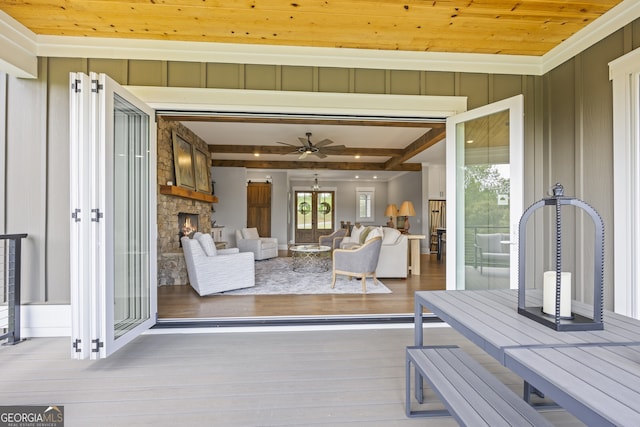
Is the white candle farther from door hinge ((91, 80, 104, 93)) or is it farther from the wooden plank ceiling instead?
door hinge ((91, 80, 104, 93))

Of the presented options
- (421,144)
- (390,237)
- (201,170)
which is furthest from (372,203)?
(201,170)

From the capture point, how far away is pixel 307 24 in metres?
2.55

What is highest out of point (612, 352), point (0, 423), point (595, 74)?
point (595, 74)

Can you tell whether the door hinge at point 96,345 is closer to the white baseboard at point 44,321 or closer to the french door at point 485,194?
the white baseboard at point 44,321

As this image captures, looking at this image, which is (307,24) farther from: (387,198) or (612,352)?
(387,198)

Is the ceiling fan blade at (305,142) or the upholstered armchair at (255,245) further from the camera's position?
the upholstered armchair at (255,245)

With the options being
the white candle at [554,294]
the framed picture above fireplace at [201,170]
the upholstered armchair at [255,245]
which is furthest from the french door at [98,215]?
the upholstered armchair at [255,245]

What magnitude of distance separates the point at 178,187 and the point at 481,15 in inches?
185

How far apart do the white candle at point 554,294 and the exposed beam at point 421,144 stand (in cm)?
341

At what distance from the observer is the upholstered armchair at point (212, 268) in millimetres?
4234

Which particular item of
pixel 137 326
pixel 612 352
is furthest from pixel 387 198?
pixel 612 352

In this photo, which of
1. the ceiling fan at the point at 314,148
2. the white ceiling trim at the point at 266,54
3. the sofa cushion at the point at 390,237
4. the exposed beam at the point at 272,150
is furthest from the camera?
the exposed beam at the point at 272,150

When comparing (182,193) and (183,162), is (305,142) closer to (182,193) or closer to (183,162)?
(183,162)

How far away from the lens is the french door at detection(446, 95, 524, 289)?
8.70 ft
